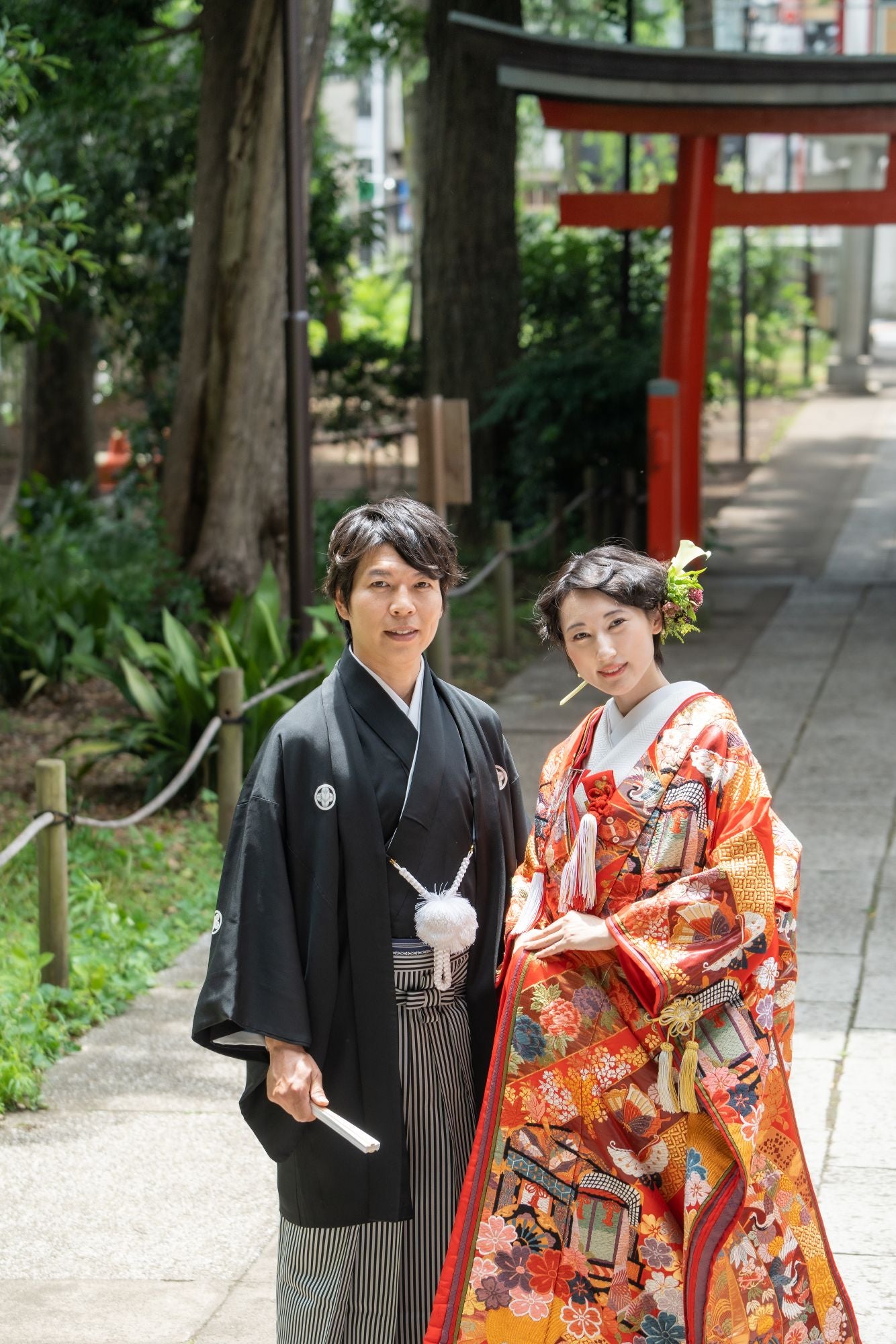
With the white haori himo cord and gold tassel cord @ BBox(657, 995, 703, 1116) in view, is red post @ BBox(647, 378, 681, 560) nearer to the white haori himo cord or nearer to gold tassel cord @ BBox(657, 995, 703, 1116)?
the white haori himo cord

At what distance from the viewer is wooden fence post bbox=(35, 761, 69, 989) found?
4.54 m

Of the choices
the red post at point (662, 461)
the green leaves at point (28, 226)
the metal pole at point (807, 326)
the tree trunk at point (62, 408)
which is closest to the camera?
the green leaves at point (28, 226)

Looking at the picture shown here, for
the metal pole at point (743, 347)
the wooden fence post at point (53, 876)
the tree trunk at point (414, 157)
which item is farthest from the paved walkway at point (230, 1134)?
the tree trunk at point (414, 157)

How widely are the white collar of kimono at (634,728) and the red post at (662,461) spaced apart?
7577mm

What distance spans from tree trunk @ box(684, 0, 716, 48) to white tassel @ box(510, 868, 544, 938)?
9.01 meters

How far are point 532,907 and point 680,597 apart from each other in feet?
1.80

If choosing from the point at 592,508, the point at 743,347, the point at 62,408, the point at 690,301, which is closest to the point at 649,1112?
the point at 690,301

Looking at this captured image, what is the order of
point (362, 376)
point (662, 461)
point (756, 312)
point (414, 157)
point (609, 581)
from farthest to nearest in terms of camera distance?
1. point (414, 157)
2. point (756, 312)
3. point (362, 376)
4. point (662, 461)
5. point (609, 581)

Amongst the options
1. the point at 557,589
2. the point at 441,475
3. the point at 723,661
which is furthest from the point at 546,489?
the point at 557,589

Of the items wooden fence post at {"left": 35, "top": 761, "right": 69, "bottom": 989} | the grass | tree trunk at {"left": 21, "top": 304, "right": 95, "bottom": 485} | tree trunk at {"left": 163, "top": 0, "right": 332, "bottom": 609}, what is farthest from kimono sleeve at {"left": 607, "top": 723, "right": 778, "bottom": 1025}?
tree trunk at {"left": 21, "top": 304, "right": 95, "bottom": 485}

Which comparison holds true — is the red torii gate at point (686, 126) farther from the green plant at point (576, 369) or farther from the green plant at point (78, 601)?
the green plant at point (78, 601)

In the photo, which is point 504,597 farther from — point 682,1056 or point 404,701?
point 682,1056

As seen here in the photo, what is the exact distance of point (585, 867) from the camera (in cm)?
235

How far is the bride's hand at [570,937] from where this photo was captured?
90.2 inches
